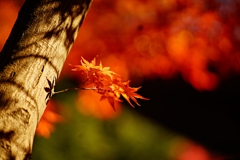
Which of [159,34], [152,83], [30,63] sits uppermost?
[159,34]

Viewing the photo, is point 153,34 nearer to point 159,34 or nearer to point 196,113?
point 159,34

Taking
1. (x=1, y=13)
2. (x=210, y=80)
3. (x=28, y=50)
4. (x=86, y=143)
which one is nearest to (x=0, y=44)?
(x=1, y=13)

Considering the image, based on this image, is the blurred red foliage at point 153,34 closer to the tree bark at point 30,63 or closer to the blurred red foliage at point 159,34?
the blurred red foliage at point 159,34

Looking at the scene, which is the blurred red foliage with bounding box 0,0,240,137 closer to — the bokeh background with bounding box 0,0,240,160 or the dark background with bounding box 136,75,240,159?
the bokeh background with bounding box 0,0,240,160

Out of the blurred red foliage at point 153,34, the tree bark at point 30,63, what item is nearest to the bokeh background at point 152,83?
the blurred red foliage at point 153,34

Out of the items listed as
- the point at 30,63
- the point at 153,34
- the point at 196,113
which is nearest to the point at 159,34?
the point at 153,34

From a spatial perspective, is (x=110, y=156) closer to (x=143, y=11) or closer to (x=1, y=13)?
(x=143, y=11)
